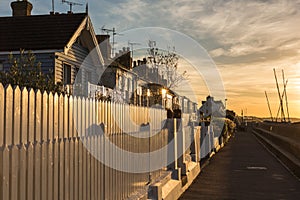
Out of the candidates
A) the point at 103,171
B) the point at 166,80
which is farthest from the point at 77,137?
the point at 166,80

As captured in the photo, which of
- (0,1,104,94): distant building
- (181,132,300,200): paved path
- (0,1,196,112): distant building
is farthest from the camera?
(0,1,104,94): distant building

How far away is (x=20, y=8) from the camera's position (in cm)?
2452

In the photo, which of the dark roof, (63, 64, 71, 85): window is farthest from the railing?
(63, 64, 71, 85): window

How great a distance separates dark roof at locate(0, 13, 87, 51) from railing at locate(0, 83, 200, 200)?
12583 mm

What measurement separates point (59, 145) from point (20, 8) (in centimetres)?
2214

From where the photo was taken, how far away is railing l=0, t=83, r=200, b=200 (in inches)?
133

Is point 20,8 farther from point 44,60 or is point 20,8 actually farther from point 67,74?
point 44,60

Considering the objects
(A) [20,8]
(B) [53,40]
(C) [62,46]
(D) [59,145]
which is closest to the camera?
(D) [59,145]

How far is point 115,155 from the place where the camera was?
6.19 metres

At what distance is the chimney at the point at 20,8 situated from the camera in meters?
24.5

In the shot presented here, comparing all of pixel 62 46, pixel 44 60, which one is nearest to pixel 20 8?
pixel 44 60

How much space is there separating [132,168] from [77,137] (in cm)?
273

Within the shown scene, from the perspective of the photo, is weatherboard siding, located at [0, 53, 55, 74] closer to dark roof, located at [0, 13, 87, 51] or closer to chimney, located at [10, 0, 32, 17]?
dark roof, located at [0, 13, 87, 51]

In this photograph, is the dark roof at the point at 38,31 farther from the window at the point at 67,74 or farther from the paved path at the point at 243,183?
the paved path at the point at 243,183
